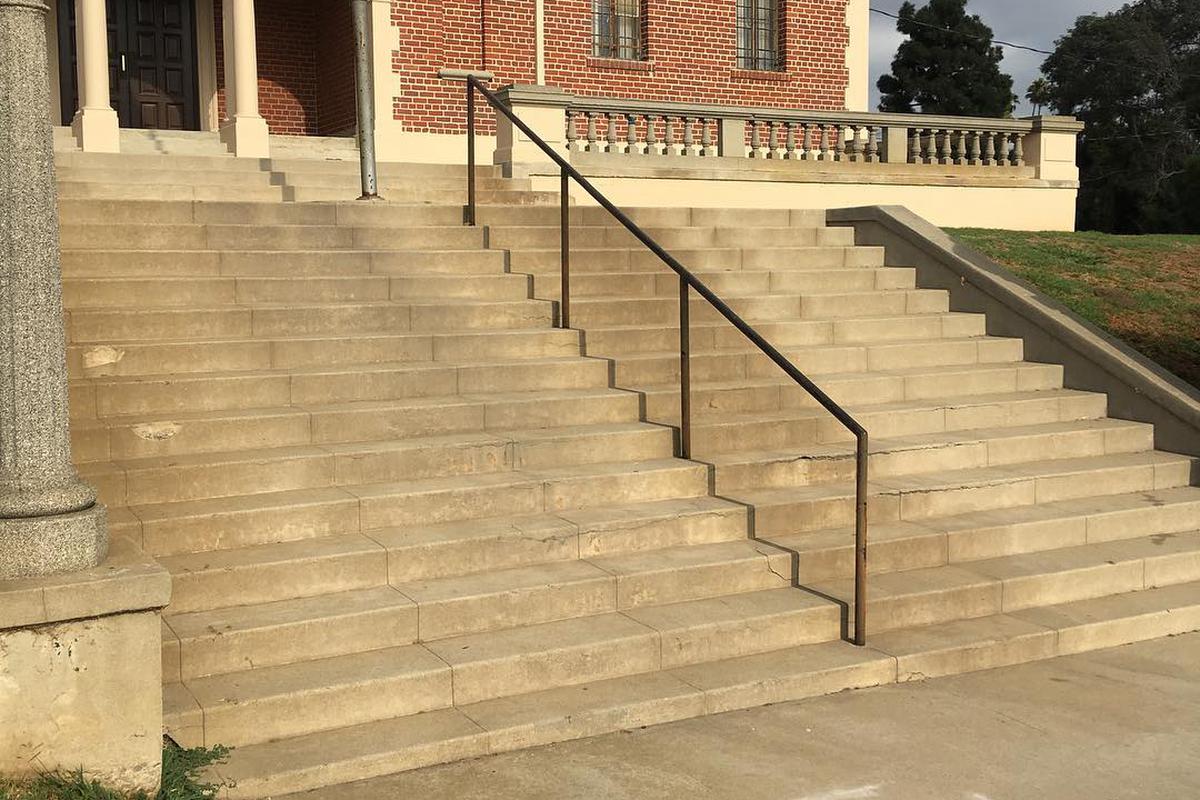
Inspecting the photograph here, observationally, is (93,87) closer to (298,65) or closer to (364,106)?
(298,65)

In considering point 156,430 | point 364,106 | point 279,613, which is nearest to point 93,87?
point 364,106

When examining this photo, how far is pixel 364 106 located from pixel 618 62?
30.4 feet

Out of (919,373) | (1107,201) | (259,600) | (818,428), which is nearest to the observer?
(259,600)

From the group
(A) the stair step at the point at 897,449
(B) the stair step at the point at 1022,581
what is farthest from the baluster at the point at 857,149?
(B) the stair step at the point at 1022,581

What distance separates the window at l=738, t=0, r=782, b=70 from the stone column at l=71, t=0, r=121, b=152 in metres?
9.85

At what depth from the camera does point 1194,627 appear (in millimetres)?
6801

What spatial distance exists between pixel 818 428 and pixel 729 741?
10.2ft

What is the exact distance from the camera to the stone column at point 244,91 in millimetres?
15727

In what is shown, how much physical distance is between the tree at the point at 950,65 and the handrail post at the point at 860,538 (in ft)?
153

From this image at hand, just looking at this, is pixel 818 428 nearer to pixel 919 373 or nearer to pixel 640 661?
pixel 919 373

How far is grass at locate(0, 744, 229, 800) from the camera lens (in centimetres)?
413

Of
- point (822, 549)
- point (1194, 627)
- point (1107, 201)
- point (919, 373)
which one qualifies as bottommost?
point (1194, 627)

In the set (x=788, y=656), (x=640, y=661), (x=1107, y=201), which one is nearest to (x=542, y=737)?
(x=640, y=661)

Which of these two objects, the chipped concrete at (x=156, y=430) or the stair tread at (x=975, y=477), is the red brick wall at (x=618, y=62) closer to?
the stair tread at (x=975, y=477)
